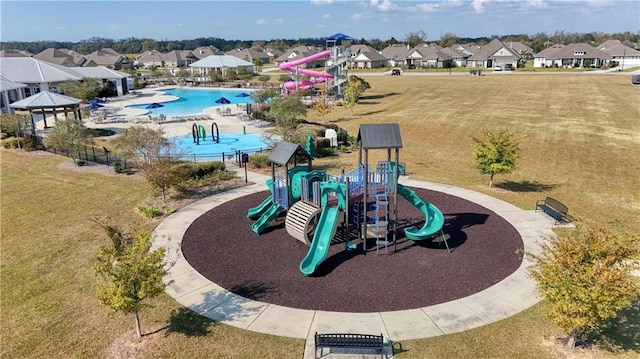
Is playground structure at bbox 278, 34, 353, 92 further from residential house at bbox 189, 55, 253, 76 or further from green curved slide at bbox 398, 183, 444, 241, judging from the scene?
green curved slide at bbox 398, 183, 444, 241

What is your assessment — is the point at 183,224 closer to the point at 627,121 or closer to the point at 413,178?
the point at 413,178

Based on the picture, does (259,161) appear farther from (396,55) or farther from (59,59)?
(396,55)

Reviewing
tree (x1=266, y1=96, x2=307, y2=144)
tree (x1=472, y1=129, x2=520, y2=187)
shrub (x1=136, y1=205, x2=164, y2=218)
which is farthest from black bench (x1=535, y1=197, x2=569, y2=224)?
shrub (x1=136, y1=205, x2=164, y2=218)

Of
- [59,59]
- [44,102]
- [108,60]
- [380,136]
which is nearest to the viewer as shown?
[380,136]

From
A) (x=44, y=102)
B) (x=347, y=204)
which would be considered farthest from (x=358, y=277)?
(x=44, y=102)

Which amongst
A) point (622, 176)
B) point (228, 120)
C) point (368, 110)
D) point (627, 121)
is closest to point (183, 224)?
point (622, 176)
